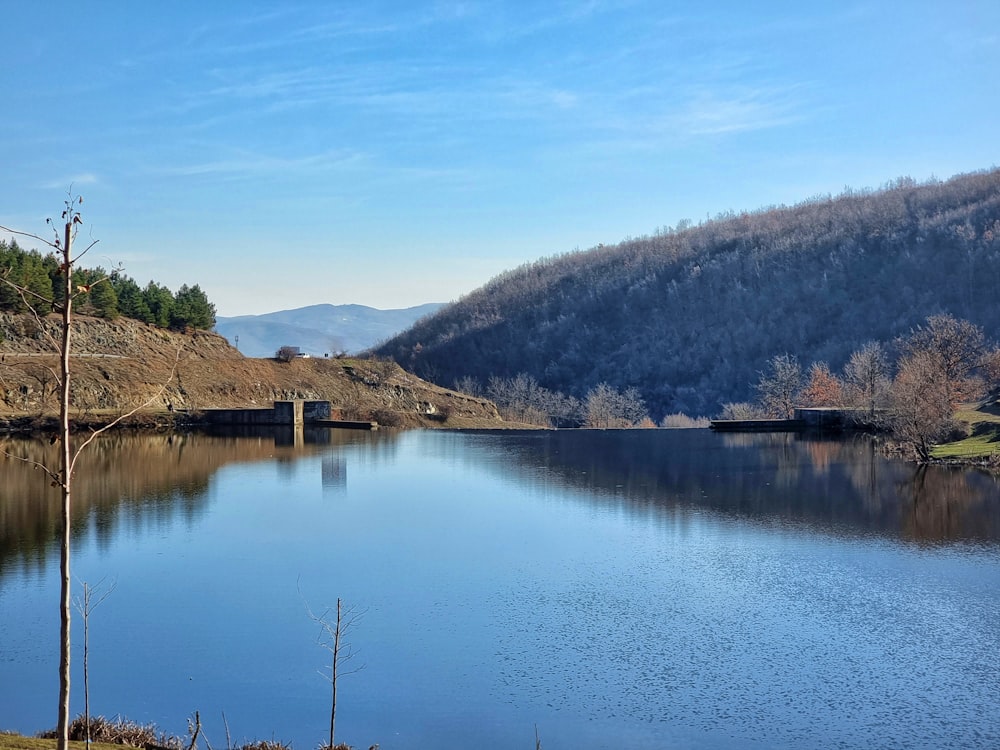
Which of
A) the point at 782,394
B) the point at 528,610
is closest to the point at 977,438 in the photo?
the point at 528,610

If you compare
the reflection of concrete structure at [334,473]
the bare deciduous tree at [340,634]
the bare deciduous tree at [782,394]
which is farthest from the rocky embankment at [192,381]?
the bare deciduous tree at [340,634]

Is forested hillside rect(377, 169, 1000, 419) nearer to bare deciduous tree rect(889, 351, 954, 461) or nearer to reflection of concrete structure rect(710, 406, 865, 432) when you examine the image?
reflection of concrete structure rect(710, 406, 865, 432)

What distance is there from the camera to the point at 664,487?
1384 inches

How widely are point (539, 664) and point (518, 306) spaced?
134 m

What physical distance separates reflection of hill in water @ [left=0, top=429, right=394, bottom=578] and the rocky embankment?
193 inches

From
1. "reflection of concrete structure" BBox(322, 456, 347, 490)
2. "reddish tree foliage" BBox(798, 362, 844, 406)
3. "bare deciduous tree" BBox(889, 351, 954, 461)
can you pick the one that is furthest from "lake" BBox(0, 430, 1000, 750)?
"reddish tree foliage" BBox(798, 362, 844, 406)

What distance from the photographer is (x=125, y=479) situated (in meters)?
36.2

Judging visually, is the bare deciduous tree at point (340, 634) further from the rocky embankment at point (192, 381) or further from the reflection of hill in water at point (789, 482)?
the rocky embankment at point (192, 381)

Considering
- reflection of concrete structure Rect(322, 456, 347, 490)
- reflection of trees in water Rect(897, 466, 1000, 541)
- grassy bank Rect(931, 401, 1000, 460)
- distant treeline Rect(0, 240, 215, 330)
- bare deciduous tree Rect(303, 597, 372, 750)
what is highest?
distant treeline Rect(0, 240, 215, 330)

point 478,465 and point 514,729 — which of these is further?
point 478,465

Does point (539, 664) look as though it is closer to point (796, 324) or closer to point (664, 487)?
point (664, 487)

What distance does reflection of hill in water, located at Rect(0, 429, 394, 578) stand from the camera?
83.6ft

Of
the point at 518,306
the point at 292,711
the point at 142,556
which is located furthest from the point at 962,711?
the point at 518,306

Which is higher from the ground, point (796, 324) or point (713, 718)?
point (796, 324)
